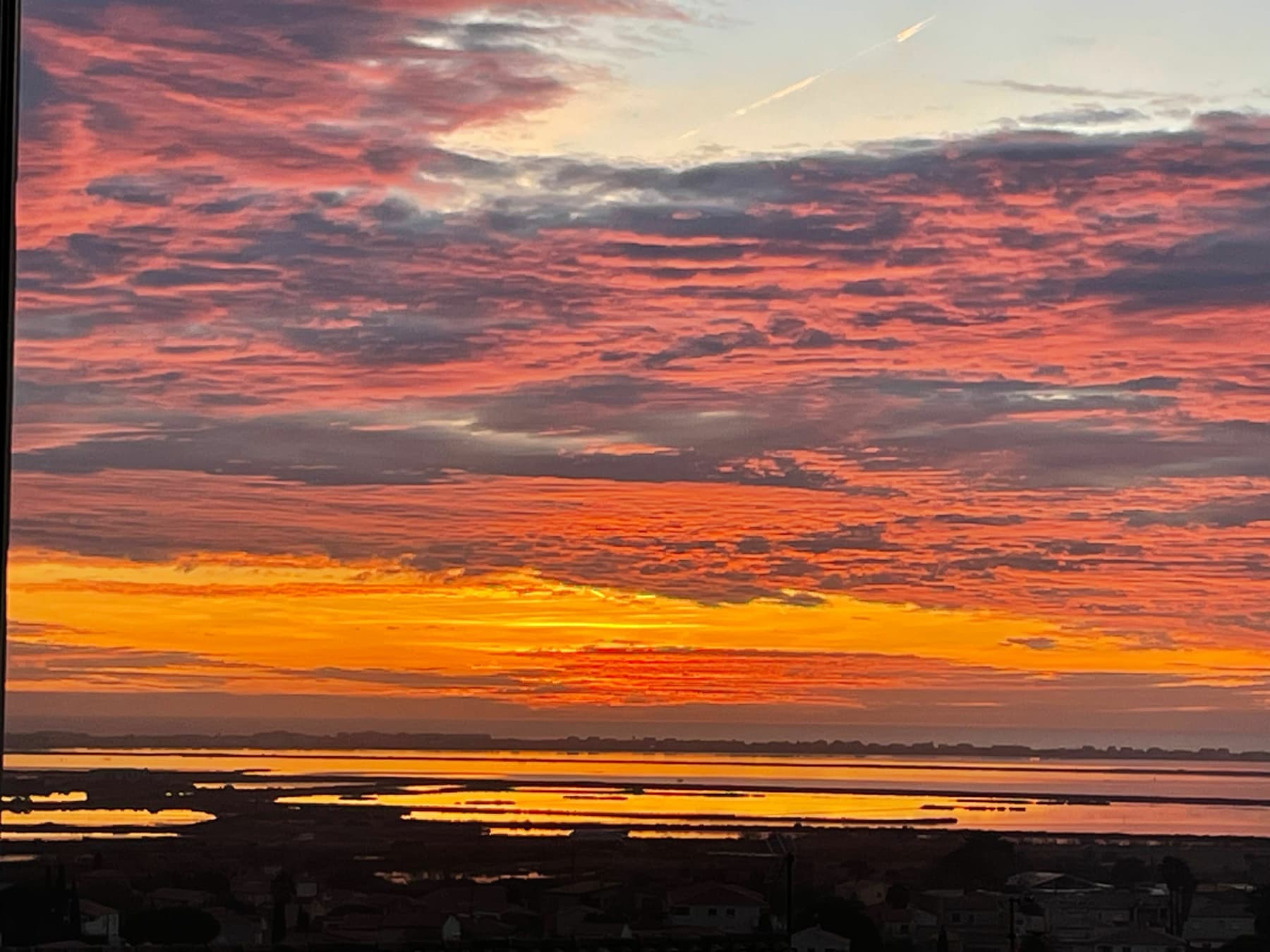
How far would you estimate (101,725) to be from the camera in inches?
422

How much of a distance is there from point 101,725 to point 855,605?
5.49 meters

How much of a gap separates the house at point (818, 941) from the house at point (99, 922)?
10.5 feet

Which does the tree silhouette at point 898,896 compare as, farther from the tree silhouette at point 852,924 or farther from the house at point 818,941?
the house at point 818,941

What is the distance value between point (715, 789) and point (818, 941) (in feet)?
12.6

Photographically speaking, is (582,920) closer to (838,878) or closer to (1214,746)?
(838,878)

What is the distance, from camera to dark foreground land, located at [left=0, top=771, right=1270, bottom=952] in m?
7.96

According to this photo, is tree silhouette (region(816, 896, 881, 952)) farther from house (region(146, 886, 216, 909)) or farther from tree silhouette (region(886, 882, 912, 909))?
house (region(146, 886, 216, 909))

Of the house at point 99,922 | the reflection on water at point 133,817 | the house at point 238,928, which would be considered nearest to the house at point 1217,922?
the house at point 238,928

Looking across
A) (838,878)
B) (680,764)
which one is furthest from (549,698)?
(838,878)

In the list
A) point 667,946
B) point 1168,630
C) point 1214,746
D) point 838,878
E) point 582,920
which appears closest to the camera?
point 667,946

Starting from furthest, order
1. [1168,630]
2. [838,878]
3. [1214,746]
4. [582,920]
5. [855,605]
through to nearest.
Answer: [855,605] → [1168,630] → [1214,746] → [838,878] → [582,920]

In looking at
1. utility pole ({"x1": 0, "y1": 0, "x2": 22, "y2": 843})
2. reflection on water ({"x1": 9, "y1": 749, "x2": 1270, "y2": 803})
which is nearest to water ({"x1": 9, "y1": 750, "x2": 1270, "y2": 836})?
reflection on water ({"x1": 9, "y1": 749, "x2": 1270, "y2": 803})

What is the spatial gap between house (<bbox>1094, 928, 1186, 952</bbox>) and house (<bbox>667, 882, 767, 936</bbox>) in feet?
5.82

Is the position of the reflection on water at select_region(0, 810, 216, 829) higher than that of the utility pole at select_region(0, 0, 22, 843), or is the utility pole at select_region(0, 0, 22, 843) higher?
the utility pole at select_region(0, 0, 22, 843)
